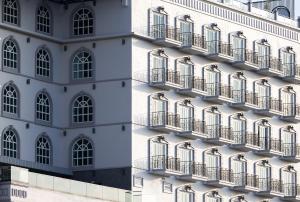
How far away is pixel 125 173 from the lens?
132 metres

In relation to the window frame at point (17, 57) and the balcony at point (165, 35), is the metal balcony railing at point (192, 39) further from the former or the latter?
the window frame at point (17, 57)

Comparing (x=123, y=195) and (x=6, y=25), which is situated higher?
(x=6, y=25)

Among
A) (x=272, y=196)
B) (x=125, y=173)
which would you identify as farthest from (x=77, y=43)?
(x=272, y=196)

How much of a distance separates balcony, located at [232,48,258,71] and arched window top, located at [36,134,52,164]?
53.2 ft

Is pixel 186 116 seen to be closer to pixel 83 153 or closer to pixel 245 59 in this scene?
pixel 83 153

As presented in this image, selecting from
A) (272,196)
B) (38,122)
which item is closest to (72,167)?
(38,122)

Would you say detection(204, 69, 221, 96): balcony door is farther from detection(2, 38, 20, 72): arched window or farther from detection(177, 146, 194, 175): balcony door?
detection(2, 38, 20, 72): arched window

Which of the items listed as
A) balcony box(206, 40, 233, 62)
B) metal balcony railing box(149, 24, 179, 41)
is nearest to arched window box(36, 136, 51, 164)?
metal balcony railing box(149, 24, 179, 41)

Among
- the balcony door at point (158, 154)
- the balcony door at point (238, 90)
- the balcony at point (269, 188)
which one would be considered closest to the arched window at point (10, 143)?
the balcony door at point (158, 154)

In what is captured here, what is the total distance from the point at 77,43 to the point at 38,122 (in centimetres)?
641

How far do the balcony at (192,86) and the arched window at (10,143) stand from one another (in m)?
12.7

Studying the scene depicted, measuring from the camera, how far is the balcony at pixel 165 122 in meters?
134

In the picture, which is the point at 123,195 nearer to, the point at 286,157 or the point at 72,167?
the point at 72,167

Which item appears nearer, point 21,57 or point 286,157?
point 21,57
